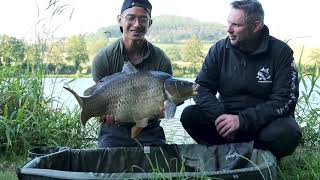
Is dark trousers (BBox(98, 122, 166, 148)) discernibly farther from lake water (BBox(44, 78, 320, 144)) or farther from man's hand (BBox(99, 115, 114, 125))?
lake water (BBox(44, 78, 320, 144))

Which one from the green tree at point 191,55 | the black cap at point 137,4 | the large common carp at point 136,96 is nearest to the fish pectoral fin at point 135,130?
the large common carp at point 136,96

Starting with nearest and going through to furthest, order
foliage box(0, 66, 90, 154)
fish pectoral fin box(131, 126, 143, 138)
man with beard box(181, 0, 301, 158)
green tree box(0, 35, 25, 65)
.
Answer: fish pectoral fin box(131, 126, 143, 138) < man with beard box(181, 0, 301, 158) < foliage box(0, 66, 90, 154) < green tree box(0, 35, 25, 65)

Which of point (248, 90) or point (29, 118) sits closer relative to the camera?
point (248, 90)

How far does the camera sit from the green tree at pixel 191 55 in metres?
5.15

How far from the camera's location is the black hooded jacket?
3.64 metres

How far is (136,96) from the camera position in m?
3.38

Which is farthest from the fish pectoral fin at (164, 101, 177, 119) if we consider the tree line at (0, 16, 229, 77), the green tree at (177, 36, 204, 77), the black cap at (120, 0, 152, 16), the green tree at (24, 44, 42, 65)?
the green tree at (24, 44, 42, 65)

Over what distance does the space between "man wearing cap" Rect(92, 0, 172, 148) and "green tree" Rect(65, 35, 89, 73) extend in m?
1.47

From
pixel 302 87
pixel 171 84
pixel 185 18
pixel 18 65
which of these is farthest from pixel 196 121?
pixel 185 18

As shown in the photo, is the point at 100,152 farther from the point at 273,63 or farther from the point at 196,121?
the point at 273,63

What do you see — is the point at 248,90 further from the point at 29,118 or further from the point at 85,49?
the point at 85,49

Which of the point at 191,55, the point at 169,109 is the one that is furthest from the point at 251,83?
the point at 191,55

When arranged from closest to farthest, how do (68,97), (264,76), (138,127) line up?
(138,127), (264,76), (68,97)

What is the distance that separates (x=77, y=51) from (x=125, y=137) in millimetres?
1837
